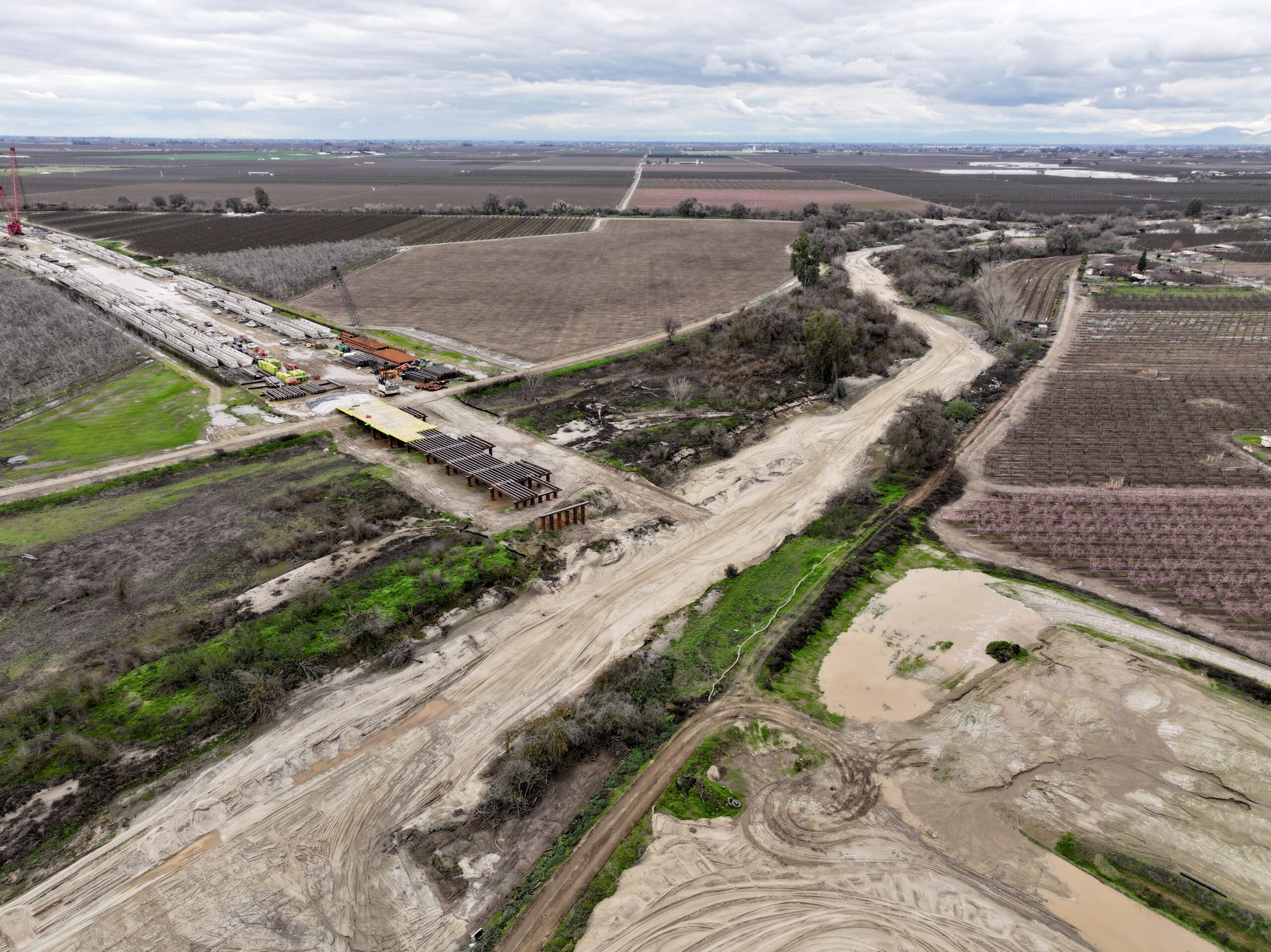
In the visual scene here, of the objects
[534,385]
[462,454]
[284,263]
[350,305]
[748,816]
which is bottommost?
[748,816]

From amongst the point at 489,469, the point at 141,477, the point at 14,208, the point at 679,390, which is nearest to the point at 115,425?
the point at 141,477

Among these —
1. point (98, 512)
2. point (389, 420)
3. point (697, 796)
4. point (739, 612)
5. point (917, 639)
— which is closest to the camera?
point (697, 796)

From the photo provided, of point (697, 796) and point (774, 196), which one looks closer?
point (697, 796)

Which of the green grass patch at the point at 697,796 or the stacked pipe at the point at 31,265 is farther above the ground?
the stacked pipe at the point at 31,265

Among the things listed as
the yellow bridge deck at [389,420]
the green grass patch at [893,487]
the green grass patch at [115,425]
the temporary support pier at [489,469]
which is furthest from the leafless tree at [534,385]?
the green grass patch at [893,487]

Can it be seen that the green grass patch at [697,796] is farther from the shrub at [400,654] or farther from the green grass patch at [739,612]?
the shrub at [400,654]

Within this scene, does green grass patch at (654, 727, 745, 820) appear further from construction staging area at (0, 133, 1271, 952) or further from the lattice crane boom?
the lattice crane boom

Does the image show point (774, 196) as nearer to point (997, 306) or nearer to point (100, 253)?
point (997, 306)
